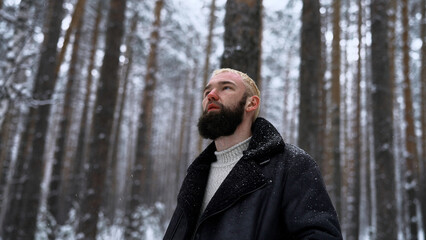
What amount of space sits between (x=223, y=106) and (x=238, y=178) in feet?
1.52

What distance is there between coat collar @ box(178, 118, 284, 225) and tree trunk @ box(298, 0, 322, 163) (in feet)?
14.7

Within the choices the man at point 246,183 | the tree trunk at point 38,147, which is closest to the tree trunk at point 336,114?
the tree trunk at point 38,147

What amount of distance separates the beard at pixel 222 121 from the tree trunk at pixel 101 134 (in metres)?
5.05

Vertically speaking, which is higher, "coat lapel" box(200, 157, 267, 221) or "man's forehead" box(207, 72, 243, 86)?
"man's forehead" box(207, 72, 243, 86)

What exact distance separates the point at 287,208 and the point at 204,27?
51.2 feet

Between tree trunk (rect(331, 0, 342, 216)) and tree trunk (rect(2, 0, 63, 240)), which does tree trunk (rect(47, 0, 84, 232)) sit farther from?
tree trunk (rect(331, 0, 342, 216))

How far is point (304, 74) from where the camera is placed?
21.7 feet

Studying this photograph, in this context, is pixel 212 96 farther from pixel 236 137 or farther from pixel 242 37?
pixel 242 37

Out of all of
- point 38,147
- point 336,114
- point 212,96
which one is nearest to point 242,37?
point 212,96

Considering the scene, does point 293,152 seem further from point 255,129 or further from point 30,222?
point 30,222

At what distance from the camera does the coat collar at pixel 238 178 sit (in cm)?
172

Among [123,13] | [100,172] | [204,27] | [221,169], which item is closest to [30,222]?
[100,172]

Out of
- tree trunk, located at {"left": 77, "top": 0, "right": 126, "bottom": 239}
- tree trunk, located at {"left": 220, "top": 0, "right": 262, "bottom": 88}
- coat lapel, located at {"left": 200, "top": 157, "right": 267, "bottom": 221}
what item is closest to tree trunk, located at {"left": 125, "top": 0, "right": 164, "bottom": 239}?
tree trunk, located at {"left": 77, "top": 0, "right": 126, "bottom": 239}

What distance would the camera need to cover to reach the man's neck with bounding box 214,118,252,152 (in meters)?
2.07
